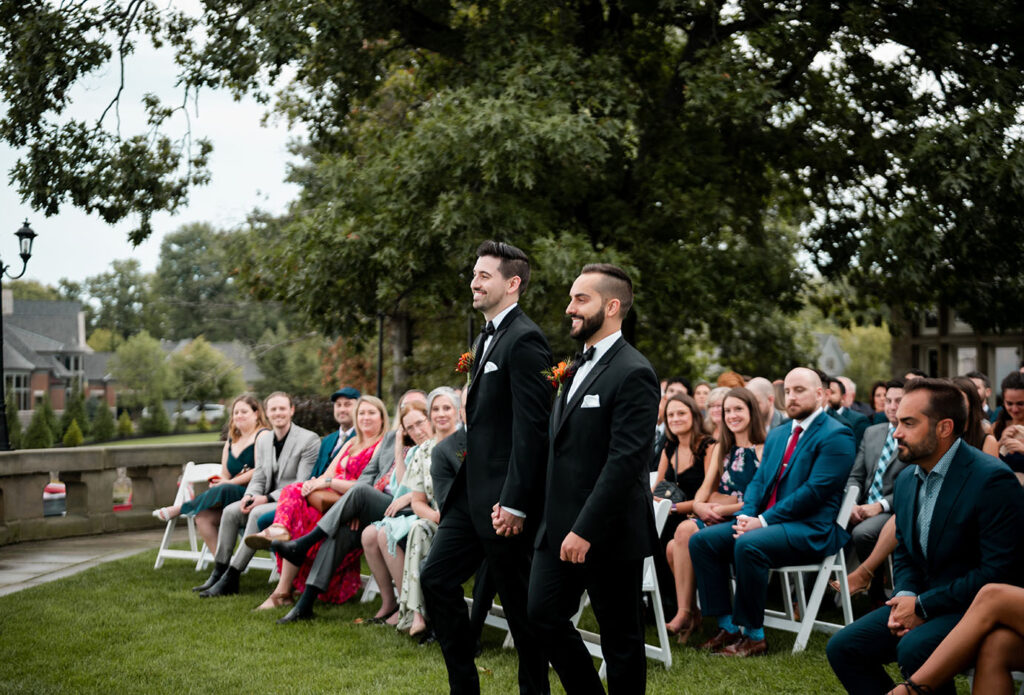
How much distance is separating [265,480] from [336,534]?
1583mm

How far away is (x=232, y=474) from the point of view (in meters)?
9.84

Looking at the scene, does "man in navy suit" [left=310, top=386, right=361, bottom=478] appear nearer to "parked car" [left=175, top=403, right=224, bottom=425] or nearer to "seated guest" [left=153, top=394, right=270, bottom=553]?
"seated guest" [left=153, top=394, right=270, bottom=553]

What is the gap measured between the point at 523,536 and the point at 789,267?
11.6 meters

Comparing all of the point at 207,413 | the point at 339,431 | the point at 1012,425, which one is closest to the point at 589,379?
the point at 1012,425

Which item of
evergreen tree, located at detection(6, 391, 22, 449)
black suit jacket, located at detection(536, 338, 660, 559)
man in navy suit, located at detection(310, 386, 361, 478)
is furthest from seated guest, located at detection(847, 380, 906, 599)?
evergreen tree, located at detection(6, 391, 22, 449)

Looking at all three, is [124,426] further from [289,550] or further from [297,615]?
[297,615]

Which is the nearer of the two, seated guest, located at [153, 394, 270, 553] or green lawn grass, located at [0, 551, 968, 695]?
green lawn grass, located at [0, 551, 968, 695]

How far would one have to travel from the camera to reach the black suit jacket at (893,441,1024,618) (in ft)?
13.3

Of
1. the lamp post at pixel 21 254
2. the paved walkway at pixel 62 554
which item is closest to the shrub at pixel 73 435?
the lamp post at pixel 21 254

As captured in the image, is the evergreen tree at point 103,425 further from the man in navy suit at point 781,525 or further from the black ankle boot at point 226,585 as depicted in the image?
the man in navy suit at point 781,525

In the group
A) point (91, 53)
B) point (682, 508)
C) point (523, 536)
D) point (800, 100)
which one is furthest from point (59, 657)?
point (800, 100)

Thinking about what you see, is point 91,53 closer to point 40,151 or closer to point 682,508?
point 40,151

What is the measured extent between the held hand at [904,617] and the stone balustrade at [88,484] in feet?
31.6

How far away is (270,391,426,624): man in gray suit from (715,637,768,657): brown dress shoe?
2.90 metres
